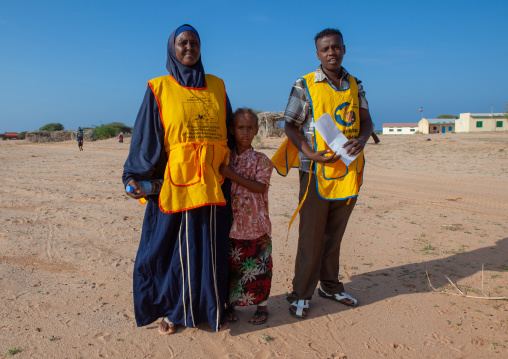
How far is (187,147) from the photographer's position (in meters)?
2.62

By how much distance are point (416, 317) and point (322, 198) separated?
1168 millimetres

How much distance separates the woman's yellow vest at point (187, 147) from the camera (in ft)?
A: 8.56

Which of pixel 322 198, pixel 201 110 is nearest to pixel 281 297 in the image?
pixel 322 198

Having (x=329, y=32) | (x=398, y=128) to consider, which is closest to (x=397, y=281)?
(x=329, y=32)

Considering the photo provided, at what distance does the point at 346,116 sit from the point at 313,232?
2.96ft

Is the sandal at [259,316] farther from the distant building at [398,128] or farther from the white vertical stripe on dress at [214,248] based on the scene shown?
the distant building at [398,128]

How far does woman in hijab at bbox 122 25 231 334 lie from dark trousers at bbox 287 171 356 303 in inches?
24.3

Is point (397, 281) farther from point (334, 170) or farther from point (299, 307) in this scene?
point (334, 170)

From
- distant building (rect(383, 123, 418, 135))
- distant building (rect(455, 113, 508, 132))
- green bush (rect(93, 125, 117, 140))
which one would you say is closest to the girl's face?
green bush (rect(93, 125, 117, 140))

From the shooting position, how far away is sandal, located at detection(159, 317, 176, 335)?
9.24 feet

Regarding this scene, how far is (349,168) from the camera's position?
302 cm

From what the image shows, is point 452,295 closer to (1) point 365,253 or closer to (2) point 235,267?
(1) point 365,253

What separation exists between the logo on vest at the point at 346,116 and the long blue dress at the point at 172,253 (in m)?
0.96

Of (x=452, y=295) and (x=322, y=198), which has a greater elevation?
(x=322, y=198)
